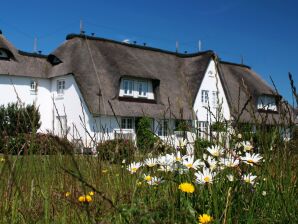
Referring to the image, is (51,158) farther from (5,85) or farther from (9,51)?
(9,51)

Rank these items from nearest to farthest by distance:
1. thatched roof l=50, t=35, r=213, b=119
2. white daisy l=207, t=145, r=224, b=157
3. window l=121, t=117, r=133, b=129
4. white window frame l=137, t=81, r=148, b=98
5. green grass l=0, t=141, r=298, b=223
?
1. green grass l=0, t=141, r=298, b=223
2. white daisy l=207, t=145, r=224, b=157
3. thatched roof l=50, t=35, r=213, b=119
4. window l=121, t=117, r=133, b=129
5. white window frame l=137, t=81, r=148, b=98

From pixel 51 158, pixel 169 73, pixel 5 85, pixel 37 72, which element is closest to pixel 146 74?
pixel 169 73

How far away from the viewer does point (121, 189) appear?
255cm

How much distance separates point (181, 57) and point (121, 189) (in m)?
31.3

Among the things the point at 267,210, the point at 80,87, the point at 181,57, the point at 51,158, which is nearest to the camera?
the point at 267,210

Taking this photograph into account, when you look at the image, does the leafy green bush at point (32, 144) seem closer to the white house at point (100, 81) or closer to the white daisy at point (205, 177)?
the white daisy at point (205, 177)

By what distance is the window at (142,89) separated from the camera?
2628 cm

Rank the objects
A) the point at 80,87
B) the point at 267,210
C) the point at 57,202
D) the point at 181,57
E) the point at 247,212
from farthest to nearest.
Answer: the point at 181,57, the point at 80,87, the point at 57,202, the point at 267,210, the point at 247,212

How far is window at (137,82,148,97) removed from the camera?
2628 centimetres

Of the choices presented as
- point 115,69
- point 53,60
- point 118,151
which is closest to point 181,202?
point 118,151

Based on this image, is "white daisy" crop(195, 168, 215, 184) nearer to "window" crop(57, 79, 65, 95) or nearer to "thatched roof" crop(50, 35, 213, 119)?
"thatched roof" crop(50, 35, 213, 119)

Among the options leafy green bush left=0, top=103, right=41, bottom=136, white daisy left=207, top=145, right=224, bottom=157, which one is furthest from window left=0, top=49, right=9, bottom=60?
white daisy left=207, top=145, right=224, bottom=157

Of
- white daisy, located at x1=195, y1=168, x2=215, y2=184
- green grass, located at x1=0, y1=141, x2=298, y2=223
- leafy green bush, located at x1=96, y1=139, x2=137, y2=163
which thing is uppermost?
leafy green bush, located at x1=96, y1=139, x2=137, y2=163

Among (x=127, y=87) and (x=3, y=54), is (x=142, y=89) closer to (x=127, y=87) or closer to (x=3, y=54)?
(x=127, y=87)
